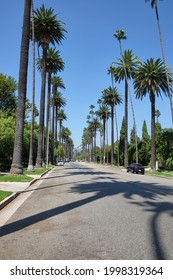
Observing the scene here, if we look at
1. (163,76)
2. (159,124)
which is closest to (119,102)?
(159,124)

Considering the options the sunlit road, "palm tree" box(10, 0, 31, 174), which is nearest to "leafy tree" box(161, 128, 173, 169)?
"palm tree" box(10, 0, 31, 174)

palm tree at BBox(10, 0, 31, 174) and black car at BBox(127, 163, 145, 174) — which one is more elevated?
palm tree at BBox(10, 0, 31, 174)

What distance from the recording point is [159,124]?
10181 centimetres

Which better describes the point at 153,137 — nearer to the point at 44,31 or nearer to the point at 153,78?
the point at 153,78

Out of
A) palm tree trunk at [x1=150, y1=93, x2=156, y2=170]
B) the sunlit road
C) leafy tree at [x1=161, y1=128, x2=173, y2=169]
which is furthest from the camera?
leafy tree at [x1=161, y1=128, x2=173, y2=169]

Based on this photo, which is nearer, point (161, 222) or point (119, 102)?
point (161, 222)

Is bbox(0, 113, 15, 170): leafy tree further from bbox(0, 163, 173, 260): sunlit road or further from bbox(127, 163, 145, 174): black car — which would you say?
bbox(0, 163, 173, 260): sunlit road

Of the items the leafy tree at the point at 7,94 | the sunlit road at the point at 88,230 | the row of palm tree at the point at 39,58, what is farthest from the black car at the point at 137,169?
the sunlit road at the point at 88,230

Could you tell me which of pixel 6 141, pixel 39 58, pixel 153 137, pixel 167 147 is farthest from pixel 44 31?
pixel 167 147

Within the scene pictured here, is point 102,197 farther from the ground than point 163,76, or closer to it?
closer to it

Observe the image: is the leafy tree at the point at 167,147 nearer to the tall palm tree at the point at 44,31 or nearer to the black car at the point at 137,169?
the black car at the point at 137,169

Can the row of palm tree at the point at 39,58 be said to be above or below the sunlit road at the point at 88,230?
above
